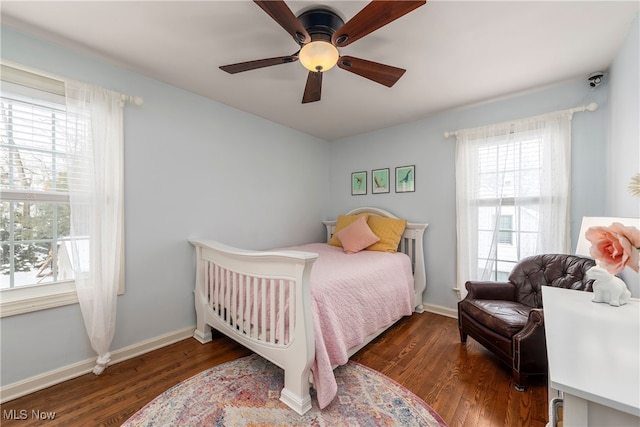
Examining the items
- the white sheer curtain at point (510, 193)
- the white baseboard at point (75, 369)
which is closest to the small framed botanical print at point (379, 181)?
the white sheer curtain at point (510, 193)

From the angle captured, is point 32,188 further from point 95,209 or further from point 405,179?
point 405,179

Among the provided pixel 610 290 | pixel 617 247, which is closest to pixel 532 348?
pixel 610 290

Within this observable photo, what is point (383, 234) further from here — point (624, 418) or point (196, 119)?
point (624, 418)

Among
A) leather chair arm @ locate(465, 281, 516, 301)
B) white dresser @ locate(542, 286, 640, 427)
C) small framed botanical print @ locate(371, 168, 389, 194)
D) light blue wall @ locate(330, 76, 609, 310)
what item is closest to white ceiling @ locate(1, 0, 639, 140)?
light blue wall @ locate(330, 76, 609, 310)

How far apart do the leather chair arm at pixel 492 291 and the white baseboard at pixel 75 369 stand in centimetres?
266

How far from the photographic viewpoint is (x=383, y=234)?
3.11 metres

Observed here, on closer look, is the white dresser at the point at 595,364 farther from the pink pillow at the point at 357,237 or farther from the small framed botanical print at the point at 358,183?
the small framed botanical print at the point at 358,183

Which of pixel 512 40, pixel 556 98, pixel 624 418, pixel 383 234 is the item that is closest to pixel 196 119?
pixel 383 234

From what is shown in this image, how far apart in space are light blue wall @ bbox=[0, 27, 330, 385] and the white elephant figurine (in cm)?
277

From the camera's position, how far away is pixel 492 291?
2264 mm

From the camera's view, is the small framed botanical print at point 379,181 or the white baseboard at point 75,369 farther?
the small framed botanical print at point 379,181

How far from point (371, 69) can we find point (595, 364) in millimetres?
1690

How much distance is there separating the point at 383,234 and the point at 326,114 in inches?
61.8

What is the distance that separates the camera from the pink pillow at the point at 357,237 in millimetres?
3039
